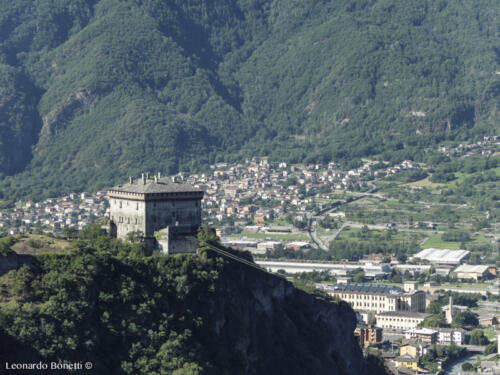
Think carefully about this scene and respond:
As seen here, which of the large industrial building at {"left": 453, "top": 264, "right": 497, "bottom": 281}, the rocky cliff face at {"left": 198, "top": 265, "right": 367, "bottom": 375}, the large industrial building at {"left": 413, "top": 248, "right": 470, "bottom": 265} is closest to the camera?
the rocky cliff face at {"left": 198, "top": 265, "right": 367, "bottom": 375}

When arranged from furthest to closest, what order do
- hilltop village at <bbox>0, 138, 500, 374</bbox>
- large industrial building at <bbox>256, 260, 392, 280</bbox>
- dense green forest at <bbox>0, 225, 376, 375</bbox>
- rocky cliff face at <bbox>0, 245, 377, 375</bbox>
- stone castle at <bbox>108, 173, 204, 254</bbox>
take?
1. large industrial building at <bbox>256, 260, 392, 280</bbox>
2. hilltop village at <bbox>0, 138, 500, 374</bbox>
3. stone castle at <bbox>108, 173, 204, 254</bbox>
4. rocky cliff face at <bbox>0, 245, 377, 375</bbox>
5. dense green forest at <bbox>0, 225, 376, 375</bbox>

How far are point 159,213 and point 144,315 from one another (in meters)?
9.62

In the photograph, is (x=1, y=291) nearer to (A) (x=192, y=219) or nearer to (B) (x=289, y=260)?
(A) (x=192, y=219)

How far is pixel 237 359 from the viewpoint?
8656 centimetres

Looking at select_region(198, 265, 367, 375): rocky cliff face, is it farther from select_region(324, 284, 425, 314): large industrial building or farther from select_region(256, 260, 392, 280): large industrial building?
select_region(256, 260, 392, 280): large industrial building

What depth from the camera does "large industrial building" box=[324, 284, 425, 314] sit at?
150 meters

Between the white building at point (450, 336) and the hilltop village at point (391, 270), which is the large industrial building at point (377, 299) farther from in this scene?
the white building at point (450, 336)

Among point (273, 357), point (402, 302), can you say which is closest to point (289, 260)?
point (402, 302)

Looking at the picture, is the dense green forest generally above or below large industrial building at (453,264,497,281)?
above

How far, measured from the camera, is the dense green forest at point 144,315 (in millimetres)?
76500

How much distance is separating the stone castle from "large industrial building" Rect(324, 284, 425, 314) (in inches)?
2371

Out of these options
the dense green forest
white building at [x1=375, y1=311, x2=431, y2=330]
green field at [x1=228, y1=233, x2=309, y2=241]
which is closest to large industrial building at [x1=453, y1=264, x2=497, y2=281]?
white building at [x1=375, y1=311, x2=431, y2=330]

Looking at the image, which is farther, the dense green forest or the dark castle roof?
the dark castle roof

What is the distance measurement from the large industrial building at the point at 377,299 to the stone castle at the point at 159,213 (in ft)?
198
